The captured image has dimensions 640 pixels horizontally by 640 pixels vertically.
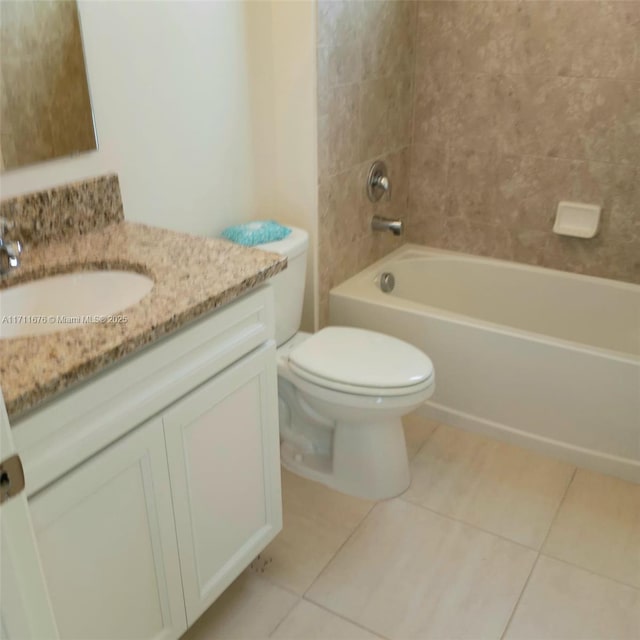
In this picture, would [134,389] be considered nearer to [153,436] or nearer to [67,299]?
[153,436]

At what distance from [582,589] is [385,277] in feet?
4.45

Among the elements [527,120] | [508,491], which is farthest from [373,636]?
[527,120]

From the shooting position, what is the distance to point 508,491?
85.8 inches

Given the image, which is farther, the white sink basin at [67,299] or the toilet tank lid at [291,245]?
the toilet tank lid at [291,245]

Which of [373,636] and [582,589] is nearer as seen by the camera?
[373,636]

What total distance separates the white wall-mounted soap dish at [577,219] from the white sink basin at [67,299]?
5.84 feet

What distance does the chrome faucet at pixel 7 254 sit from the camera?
4.71ft

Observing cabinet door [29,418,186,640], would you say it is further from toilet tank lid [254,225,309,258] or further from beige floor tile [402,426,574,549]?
beige floor tile [402,426,574,549]

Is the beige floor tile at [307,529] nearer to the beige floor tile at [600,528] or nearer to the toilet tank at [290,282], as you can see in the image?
the toilet tank at [290,282]

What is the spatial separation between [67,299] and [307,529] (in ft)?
3.34

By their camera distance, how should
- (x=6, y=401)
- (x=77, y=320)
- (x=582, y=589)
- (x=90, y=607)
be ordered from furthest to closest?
(x=582, y=589) < (x=77, y=320) < (x=90, y=607) < (x=6, y=401)

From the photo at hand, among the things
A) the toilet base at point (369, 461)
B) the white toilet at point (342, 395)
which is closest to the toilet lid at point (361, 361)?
the white toilet at point (342, 395)

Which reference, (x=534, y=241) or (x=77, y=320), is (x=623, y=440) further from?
(x=77, y=320)

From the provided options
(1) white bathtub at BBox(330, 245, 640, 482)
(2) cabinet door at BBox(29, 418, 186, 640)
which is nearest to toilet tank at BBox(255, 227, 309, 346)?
(1) white bathtub at BBox(330, 245, 640, 482)
